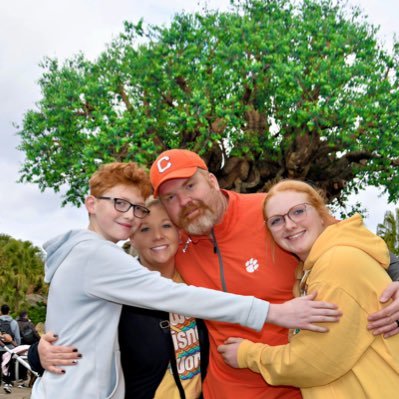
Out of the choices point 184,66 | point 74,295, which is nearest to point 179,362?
point 74,295

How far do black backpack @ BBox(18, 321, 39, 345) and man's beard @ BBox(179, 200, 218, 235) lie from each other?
1467 centimetres

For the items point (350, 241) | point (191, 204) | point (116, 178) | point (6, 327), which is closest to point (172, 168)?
point (191, 204)

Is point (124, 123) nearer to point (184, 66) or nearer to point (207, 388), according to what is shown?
point (184, 66)

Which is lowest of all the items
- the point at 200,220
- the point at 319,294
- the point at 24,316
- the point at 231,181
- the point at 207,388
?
the point at 207,388

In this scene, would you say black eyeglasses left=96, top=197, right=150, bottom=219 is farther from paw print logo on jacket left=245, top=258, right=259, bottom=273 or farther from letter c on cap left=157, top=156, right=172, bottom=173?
paw print logo on jacket left=245, top=258, right=259, bottom=273

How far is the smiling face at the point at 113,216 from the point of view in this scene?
352cm

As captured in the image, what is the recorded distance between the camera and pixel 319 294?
3061 millimetres

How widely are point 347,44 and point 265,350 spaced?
17.2m

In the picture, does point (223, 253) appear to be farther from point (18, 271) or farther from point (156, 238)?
point (18, 271)

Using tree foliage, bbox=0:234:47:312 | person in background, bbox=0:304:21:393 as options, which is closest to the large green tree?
person in background, bbox=0:304:21:393

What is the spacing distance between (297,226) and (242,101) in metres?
15.4

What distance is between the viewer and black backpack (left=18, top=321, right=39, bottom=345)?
17.6 metres

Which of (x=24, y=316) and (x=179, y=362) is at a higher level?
(x=24, y=316)

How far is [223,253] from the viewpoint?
4188 mm
